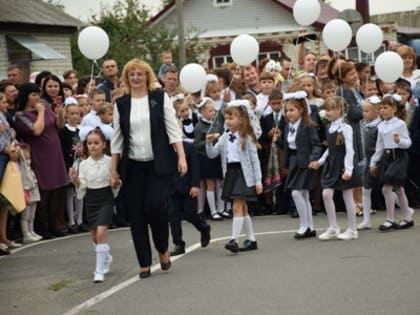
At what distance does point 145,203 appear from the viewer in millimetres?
11172

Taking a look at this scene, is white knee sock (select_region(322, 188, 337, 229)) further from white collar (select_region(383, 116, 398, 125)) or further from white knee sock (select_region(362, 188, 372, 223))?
white collar (select_region(383, 116, 398, 125))

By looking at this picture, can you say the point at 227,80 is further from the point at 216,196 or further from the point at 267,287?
the point at 267,287

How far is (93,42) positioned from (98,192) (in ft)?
17.5

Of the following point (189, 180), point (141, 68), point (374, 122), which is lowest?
point (189, 180)

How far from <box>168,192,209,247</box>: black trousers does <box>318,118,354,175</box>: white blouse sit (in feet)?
5.22

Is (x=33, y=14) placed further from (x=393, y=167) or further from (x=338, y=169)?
(x=338, y=169)

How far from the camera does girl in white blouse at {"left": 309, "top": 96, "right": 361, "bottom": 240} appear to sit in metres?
13.1

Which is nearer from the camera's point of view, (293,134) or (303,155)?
(303,155)

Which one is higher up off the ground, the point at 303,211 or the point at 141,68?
the point at 141,68

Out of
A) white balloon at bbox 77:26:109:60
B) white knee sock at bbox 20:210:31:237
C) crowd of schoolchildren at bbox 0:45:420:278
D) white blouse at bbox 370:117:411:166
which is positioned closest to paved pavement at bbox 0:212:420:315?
crowd of schoolchildren at bbox 0:45:420:278

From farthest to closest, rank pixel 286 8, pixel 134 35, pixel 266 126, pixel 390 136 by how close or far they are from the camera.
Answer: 1. pixel 286 8
2. pixel 134 35
3. pixel 266 126
4. pixel 390 136

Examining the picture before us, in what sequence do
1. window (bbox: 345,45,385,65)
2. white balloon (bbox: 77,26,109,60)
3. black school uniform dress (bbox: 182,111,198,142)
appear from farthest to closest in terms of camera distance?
window (bbox: 345,45,385,65) < white balloon (bbox: 77,26,109,60) < black school uniform dress (bbox: 182,111,198,142)

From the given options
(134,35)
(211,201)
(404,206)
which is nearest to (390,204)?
(404,206)

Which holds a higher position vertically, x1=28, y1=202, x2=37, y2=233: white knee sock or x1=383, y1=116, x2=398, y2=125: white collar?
x1=383, y1=116, x2=398, y2=125: white collar
